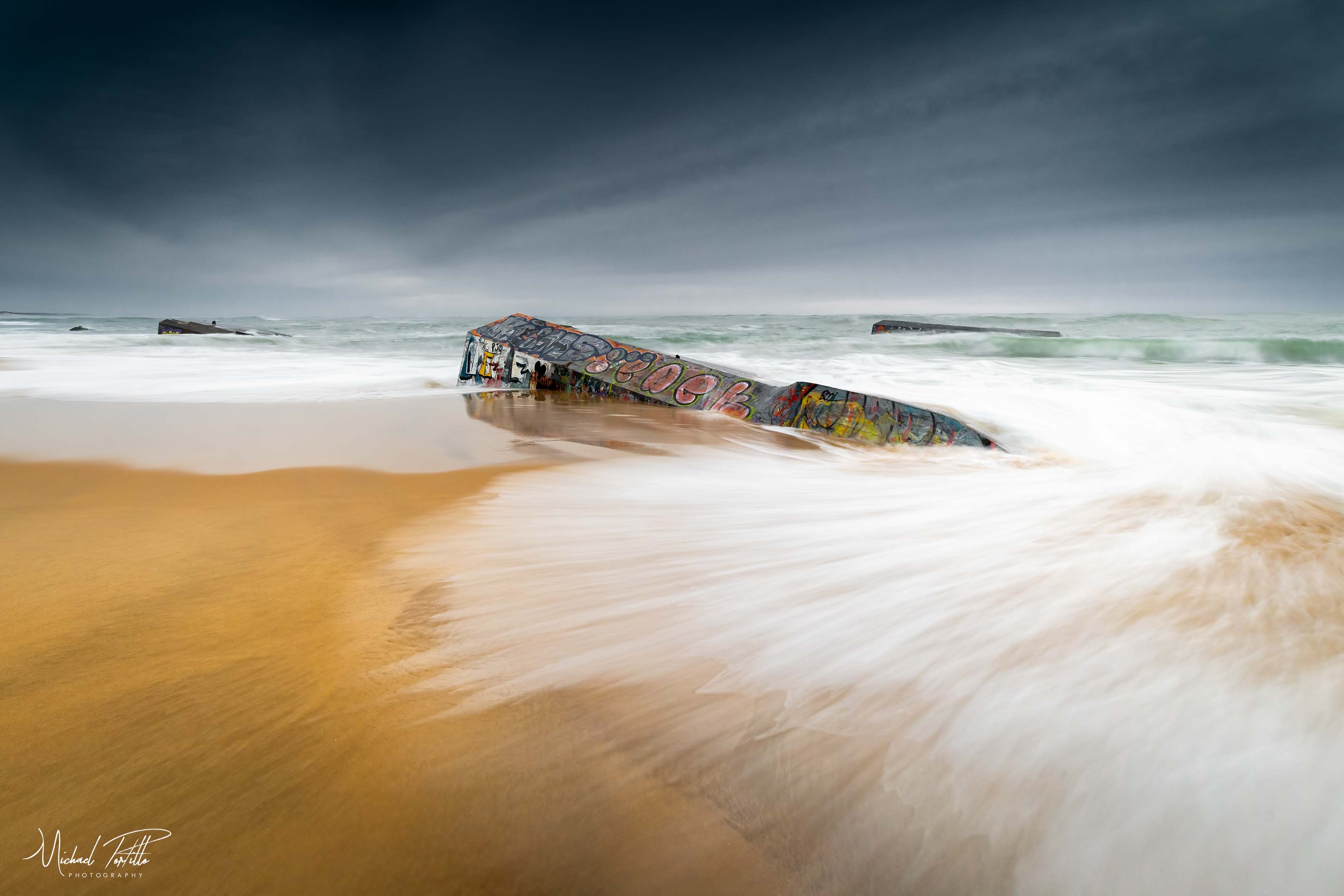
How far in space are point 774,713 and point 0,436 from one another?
13.8ft

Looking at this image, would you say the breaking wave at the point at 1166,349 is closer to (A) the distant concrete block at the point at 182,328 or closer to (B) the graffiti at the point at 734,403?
(B) the graffiti at the point at 734,403

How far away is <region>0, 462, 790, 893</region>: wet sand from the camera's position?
2.33 ft

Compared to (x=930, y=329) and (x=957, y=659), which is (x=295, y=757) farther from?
(x=930, y=329)

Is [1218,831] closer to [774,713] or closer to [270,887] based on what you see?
[774,713]

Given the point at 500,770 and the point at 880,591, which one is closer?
the point at 500,770

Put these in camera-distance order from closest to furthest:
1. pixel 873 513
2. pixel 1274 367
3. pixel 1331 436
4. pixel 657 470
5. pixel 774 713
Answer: pixel 774 713 < pixel 873 513 < pixel 657 470 < pixel 1331 436 < pixel 1274 367

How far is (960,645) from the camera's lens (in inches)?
46.2

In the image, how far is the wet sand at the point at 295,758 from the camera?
0.71m

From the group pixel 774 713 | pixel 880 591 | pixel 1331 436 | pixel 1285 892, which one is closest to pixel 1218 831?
pixel 1285 892

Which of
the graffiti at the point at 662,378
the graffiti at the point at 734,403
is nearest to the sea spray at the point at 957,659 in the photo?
the graffiti at the point at 734,403

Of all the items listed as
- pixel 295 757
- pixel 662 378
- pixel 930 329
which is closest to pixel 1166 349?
pixel 930 329

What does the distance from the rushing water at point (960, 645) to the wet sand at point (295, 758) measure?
10 centimetres

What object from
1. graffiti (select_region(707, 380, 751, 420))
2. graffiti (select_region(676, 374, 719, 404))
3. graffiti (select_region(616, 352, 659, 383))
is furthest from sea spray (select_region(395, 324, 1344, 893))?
graffiti (select_region(616, 352, 659, 383))

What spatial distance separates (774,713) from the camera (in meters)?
0.97
